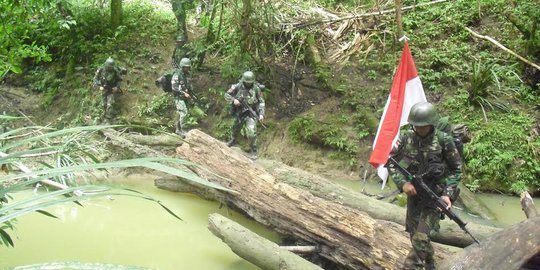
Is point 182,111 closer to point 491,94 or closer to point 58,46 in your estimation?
point 58,46

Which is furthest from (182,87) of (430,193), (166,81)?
(430,193)

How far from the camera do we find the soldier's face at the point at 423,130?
166 inches

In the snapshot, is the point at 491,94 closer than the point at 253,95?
No

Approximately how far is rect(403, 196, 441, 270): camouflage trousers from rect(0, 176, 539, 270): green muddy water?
1.82m

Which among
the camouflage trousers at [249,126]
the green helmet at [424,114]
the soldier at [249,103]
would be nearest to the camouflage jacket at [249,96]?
the soldier at [249,103]

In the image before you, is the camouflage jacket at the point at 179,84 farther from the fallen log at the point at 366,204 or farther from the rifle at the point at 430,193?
the rifle at the point at 430,193

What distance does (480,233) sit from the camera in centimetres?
518

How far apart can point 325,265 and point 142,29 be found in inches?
367

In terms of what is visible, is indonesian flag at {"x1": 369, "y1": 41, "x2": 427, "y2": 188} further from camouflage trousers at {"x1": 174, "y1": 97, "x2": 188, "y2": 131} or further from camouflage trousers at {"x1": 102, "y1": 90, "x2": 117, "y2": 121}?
camouflage trousers at {"x1": 102, "y1": 90, "x2": 117, "y2": 121}

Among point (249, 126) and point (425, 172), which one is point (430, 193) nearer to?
point (425, 172)

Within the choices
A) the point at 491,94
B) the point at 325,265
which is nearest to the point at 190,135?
the point at 325,265

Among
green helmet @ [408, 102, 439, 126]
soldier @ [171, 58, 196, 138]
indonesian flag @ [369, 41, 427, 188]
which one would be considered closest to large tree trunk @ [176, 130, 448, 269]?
green helmet @ [408, 102, 439, 126]

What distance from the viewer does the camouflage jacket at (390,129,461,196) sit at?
14.0 feet

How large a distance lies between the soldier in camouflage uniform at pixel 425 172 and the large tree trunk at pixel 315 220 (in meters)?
0.30
